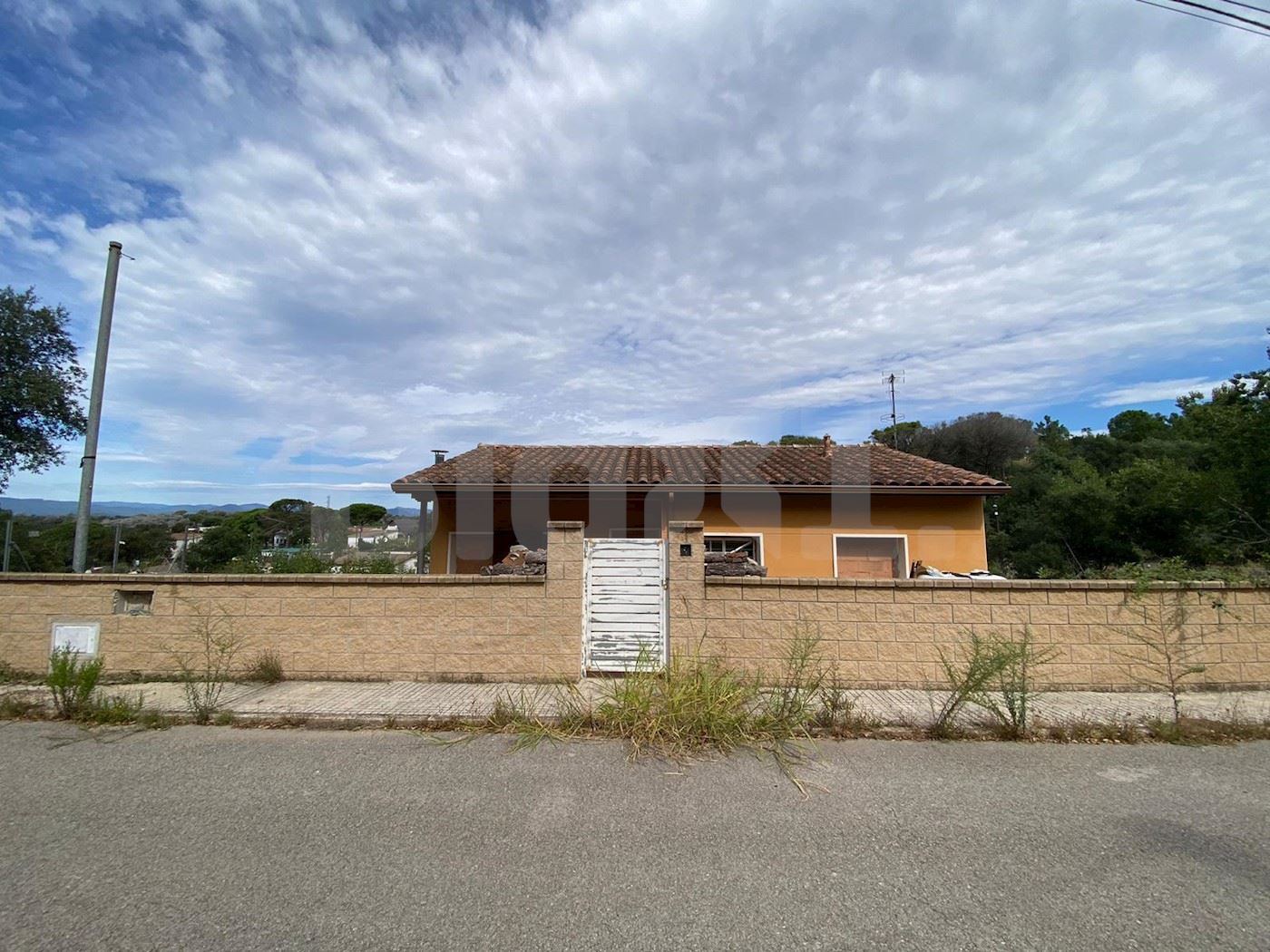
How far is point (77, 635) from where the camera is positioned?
22.9 feet

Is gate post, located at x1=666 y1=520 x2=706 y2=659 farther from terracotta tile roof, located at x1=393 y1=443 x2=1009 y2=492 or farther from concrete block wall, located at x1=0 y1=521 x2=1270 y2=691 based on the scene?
terracotta tile roof, located at x1=393 y1=443 x2=1009 y2=492

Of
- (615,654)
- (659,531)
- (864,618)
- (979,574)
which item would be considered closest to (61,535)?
(659,531)

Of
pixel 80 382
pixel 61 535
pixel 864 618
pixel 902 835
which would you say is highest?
pixel 80 382

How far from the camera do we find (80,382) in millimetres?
17078

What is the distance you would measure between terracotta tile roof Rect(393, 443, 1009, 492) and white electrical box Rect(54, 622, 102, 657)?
4.94 m

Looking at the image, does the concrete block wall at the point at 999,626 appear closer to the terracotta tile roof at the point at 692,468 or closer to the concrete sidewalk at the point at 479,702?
the concrete sidewalk at the point at 479,702

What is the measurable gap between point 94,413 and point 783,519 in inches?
434

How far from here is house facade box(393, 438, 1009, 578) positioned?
11.0m

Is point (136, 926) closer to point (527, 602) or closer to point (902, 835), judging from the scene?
→ point (902, 835)

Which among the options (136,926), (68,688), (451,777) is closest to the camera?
(136,926)

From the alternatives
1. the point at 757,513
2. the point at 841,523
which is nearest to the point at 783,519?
the point at 757,513

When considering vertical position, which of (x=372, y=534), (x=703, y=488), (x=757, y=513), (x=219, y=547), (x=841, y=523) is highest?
(x=703, y=488)

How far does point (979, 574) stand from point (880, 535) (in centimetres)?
172

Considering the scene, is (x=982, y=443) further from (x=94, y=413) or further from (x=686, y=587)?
(x=94, y=413)
